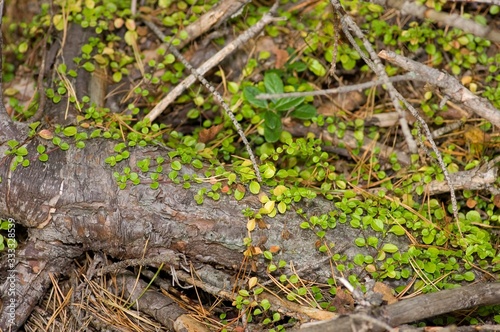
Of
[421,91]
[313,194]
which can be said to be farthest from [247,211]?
[421,91]

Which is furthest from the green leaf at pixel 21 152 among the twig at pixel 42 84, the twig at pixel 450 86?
the twig at pixel 450 86

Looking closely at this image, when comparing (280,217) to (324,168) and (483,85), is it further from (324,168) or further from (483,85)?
(483,85)

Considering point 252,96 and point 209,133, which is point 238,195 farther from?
point 252,96

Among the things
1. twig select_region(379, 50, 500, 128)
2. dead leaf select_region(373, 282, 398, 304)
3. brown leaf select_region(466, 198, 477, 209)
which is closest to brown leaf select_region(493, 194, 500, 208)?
brown leaf select_region(466, 198, 477, 209)

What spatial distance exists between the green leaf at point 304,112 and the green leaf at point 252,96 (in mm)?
210

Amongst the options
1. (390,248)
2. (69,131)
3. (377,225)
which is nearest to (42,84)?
(69,131)

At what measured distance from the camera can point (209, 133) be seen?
322 centimetres

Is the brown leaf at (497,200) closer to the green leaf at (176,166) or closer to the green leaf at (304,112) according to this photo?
the green leaf at (304,112)

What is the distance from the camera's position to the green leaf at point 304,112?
323 cm

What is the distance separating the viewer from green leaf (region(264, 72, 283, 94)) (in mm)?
3223

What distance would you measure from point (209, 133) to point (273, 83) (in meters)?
0.50

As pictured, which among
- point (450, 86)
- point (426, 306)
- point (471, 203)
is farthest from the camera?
point (471, 203)

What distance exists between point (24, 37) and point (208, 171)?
192 centimetres

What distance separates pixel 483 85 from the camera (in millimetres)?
3387
